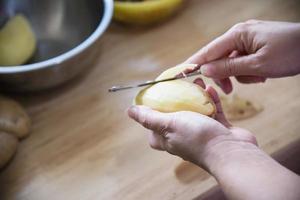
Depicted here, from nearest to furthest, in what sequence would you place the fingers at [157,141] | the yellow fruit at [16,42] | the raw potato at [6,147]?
the fingers at [157,141]
the raw potato at [6,147]
the yellow fruit at [16,42]

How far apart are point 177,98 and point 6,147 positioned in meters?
0.29

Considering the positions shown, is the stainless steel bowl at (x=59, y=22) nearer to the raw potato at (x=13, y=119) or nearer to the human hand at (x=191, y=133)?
the raw potato at (x=13, y=119)

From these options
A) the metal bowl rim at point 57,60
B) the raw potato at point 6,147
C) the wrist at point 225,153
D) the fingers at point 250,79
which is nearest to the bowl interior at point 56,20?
the metal bowl rim at point 57,60

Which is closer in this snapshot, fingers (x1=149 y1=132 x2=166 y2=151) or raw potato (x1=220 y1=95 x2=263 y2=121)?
fingers (x1=149 y1=132 x2=166 y2=151)

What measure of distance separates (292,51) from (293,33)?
0.03 m

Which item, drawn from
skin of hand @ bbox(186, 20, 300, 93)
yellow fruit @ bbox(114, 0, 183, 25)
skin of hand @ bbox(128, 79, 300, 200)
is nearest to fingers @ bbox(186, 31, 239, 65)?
skin of hand @ bbox(186, 20, 300, 93)

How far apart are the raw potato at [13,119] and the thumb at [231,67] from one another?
0.31 meters

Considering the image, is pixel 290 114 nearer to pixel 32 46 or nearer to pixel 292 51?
pixel 292 51

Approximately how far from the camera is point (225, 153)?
20.3 inches

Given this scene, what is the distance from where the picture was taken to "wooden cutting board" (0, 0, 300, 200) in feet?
2.22

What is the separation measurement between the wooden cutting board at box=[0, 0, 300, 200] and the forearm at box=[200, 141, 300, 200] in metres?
0.15

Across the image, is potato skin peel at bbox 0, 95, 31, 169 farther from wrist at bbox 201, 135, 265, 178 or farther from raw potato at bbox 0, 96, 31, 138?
wrist at bbox 201, 135, 265, 178

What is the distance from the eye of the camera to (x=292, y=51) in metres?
0.64

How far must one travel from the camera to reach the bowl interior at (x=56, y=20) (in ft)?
2.91
